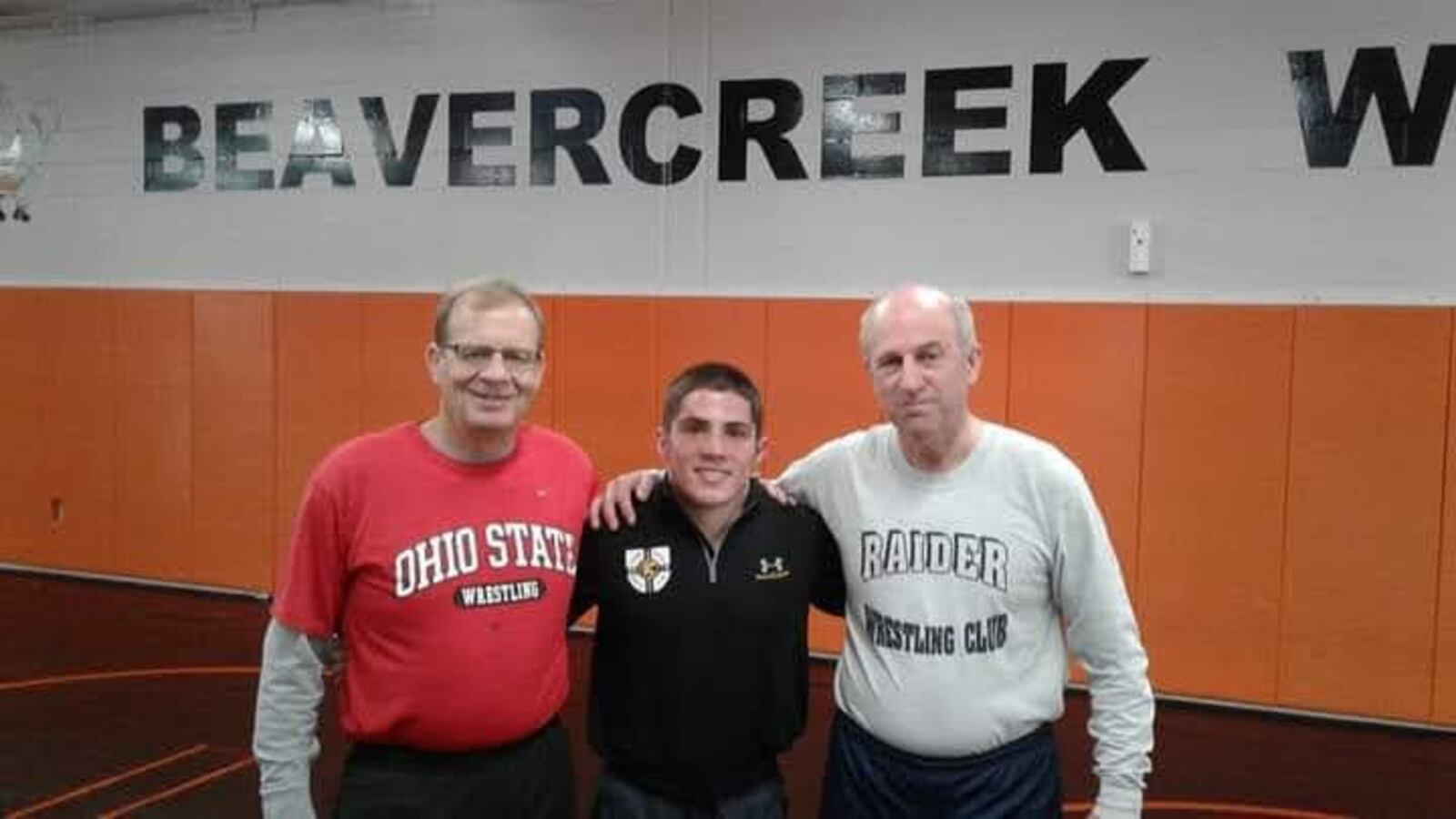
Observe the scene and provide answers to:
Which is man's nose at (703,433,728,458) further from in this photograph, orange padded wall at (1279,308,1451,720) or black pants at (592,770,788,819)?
orange padded wall at (1279,308,1451,720)

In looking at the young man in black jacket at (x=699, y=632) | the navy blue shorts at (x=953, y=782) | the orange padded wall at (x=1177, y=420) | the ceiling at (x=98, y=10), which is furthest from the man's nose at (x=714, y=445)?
the ceiling at (x=98, y=10)

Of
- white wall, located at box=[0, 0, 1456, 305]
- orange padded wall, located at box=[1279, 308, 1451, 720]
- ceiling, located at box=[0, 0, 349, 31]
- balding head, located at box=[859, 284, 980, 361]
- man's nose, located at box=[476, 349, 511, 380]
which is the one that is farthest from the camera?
ceiling, located at box=[0, 0, 349, 31]

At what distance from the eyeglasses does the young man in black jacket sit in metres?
0.32

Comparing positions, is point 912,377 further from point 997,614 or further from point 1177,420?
point 1177,420

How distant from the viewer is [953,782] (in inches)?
87.7

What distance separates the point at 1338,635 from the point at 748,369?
3.18 metres

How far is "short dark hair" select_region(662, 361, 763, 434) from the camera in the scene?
2229 mm

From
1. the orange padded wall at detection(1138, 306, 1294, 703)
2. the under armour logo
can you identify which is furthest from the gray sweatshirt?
the orange padded wall at detection(1138, 306, 1294, 703)

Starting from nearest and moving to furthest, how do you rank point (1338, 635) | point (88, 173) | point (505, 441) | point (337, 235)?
point (505, 441), point (1338, 635), point (337, 235), point (88, 173)

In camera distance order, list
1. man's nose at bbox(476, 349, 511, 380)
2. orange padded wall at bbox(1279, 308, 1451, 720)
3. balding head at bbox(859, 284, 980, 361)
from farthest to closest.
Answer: orange padded wall at bbox(1279, 308, 1451, 720) < balding head at bbox(859, 284, 980, 361) < man's nose at bbox(476, 349, 511, 380)

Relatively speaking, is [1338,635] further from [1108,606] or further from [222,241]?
[222,241]

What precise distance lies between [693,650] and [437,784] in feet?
1.69

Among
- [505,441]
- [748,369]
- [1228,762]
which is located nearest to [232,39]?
[748,369]

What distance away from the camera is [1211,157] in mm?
5719
